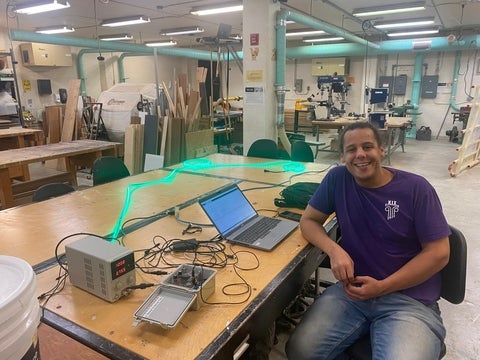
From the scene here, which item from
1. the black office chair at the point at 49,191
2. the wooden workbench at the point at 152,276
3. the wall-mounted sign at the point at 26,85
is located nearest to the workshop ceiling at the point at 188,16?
the wall-mounted sign at the point at 26,85

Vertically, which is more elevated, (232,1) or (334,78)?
(232,1)

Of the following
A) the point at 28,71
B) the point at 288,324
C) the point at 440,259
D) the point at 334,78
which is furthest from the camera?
the point at 28,71

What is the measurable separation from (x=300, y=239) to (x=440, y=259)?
608mm

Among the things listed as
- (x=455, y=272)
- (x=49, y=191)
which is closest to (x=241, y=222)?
(x=455, y=272)

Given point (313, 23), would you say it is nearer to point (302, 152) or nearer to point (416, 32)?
point (302, 152)

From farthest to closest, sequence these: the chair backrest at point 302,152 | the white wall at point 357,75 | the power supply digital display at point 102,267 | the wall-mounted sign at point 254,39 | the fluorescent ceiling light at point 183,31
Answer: the white wall at point 357,75
the fluorescent ceiling light at point 183,31
the wall-mounted sign at point 254,39
the chair backrest at point 302,152
the power supply digital display at point 102,267

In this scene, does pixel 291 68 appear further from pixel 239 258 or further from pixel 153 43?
pixel 239 258

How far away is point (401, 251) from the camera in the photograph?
1.54 metres

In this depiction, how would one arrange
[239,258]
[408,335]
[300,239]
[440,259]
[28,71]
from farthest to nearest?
1. [28,71]
2. [300,239]
3. [239,258]
4. [440,259]
5. [408,335]

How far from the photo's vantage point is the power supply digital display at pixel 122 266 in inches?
46.4

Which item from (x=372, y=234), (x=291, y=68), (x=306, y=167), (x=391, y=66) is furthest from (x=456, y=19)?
(x=372, y=234)

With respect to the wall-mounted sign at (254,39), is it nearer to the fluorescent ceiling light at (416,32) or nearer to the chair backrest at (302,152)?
the chair backrest at (302,152)

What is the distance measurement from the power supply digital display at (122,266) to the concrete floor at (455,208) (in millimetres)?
1189

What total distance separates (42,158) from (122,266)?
347cm
